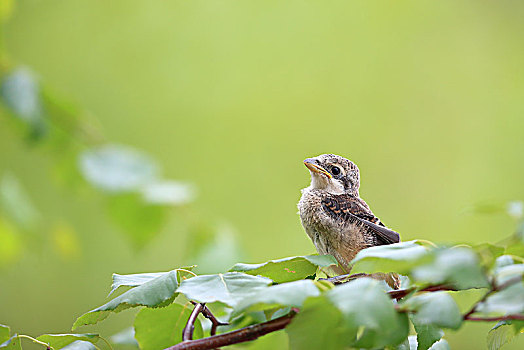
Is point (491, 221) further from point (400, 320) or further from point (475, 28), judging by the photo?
point (400, 320)

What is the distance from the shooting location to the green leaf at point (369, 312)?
0.47 metres

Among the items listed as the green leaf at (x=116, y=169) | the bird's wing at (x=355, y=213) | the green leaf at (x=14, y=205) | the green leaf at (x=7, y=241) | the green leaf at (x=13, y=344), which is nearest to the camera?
the green leaf at (x=13, y=344)

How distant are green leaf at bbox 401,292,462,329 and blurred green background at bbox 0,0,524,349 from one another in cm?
296

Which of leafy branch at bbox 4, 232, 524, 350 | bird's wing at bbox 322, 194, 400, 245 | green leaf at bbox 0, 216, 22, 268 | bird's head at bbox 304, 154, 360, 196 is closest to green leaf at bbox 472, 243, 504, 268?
leafy branch at bbox 4, 232, 524, 350

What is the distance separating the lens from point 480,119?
13.5 ft

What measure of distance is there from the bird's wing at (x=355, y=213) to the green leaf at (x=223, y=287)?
594 millimetres

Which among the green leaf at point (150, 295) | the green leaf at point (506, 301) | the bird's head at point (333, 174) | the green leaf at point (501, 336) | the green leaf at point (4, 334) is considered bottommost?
the green leaf at point (501, 336)

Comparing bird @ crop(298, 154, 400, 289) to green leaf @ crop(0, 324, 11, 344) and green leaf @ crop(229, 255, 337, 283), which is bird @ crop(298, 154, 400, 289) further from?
green leaf @ crop(0, 324, 11, 344)

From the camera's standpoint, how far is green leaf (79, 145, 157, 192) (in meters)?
1.35

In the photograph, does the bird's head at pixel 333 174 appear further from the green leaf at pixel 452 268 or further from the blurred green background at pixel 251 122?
the blurred green background at pixel 251 122

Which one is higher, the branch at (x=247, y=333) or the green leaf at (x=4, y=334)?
the green leaf at (x=4, y=334)

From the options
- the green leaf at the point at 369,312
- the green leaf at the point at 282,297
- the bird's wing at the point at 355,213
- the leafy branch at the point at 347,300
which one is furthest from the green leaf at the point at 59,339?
the bird's wing at the point at 355,213

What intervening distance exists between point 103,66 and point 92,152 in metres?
2.52

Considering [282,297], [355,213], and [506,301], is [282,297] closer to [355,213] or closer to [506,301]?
[506,301]
